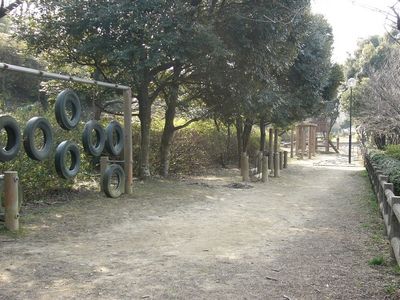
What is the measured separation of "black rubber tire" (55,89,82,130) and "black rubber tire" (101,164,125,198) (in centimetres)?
165

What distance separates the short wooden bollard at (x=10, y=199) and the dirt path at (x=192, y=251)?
0.29 metres

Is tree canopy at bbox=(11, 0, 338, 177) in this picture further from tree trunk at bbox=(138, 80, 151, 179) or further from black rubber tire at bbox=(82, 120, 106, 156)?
black rubber tire at bbox=(82, 120, 106, 156)

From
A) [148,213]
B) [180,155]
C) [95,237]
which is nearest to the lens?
[95,237]

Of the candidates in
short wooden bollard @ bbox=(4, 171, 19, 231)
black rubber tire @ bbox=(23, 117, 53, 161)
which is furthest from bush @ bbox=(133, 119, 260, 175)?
short wooden bollard @ bbox=(4, 171, 19, 231)

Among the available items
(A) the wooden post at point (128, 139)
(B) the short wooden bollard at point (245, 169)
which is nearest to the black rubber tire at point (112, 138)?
(A) the wooden post at point (128, 139)

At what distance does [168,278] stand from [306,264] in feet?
5.10

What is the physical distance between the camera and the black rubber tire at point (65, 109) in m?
7.56

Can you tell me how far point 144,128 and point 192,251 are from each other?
7.16 m

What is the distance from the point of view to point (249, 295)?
13.3 feet

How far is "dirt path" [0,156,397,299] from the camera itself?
420 cm

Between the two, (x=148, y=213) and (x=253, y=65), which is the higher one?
(x=253, y=65)

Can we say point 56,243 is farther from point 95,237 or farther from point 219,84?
point 219,84

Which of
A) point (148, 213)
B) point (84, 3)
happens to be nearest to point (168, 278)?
point (148, 213)

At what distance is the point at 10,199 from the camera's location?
6277mm
